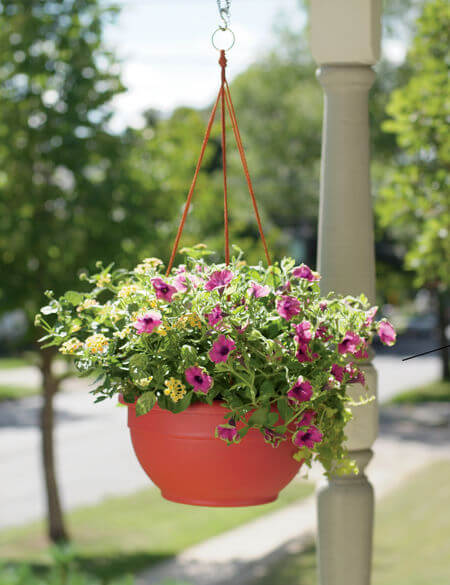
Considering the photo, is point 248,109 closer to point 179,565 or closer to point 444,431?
point 444,431

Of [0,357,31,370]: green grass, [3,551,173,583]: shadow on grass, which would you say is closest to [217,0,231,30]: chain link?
[3,551,173,583]: shadow on grass

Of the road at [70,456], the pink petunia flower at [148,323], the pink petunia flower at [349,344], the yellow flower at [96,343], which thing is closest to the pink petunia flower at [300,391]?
the pink petunia flower at [349,344]

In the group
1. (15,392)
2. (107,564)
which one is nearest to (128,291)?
(107,564)

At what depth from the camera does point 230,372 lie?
161 centimetres

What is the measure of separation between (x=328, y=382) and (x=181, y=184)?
17.6 ft

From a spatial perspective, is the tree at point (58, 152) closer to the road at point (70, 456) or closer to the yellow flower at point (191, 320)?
the road at point (70, 456)

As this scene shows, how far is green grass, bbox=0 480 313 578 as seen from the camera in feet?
21.5

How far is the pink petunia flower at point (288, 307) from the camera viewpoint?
157cm

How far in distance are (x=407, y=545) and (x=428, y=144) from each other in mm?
3994

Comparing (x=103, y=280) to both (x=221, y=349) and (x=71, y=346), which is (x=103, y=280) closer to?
(x=71, y=346)

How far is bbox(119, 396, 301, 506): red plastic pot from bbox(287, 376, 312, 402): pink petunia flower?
155 millimetres

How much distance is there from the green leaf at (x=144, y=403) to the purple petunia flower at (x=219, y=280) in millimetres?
260

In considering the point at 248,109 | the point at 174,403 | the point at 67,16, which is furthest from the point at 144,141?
the point at 248,109

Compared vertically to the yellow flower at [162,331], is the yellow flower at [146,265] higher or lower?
higher
